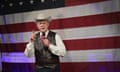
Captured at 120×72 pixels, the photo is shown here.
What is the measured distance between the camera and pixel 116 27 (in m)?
2.33

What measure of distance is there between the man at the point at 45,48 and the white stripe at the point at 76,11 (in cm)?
35

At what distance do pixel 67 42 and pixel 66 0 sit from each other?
396 millimetres

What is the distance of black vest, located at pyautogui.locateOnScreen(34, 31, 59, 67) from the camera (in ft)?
7.39

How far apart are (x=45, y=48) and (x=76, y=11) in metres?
0.51

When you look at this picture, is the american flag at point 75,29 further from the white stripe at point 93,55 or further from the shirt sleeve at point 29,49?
the shirt sleeve at point 29,49

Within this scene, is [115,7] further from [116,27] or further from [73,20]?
[73,20]

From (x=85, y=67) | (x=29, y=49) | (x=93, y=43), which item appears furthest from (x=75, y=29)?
(x=29, y=49)

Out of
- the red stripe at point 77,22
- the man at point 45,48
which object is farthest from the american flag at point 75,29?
the man at point 45,48

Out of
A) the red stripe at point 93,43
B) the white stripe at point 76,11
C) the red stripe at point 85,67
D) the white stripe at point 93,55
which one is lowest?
the red stripe at point 85,67

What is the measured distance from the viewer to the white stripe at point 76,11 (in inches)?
92.6

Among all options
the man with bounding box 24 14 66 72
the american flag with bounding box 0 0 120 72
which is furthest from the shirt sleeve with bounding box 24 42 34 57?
the american flag with bounding box 0 0 120 72

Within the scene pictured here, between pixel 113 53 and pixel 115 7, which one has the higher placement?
pixel 115 7

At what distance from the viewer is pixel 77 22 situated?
2.54 metres

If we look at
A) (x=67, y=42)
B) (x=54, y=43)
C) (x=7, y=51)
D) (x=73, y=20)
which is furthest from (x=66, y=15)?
(x=7, y=51)
